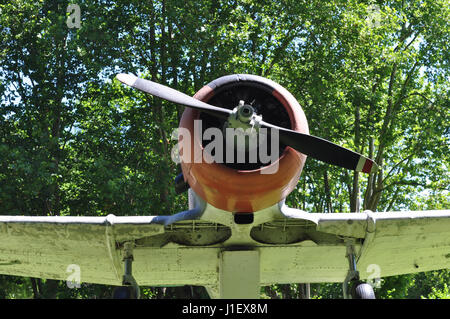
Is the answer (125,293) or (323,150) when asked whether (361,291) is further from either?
(125,293)

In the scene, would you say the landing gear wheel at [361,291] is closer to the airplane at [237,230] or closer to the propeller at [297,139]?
the airplane at [237,230]

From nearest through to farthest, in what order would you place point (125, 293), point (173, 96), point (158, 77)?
point (173, 96), point (125, 293), point (158, 77)

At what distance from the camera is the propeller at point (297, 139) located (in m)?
5.56

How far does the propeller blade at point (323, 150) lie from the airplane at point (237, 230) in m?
0.01

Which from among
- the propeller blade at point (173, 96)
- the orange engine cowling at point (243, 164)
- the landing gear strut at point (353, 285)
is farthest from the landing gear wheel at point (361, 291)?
the propeller blade at point (173, 96)

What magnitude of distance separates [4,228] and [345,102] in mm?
11361

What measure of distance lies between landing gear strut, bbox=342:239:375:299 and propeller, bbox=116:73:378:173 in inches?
54.9

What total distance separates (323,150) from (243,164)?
931 mm

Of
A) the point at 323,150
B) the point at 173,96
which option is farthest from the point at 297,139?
the point at 173,96

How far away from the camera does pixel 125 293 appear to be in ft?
21.8

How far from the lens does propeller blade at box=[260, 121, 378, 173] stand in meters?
5.59

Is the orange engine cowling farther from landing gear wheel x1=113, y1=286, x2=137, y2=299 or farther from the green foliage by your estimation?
the green foliage

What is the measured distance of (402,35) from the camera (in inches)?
718

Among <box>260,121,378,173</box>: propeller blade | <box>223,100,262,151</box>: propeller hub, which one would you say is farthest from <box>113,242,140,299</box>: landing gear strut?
<box>260,121,378,173</box>: propeller blade
